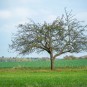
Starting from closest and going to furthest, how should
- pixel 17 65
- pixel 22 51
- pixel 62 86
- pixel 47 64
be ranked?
pixel 62 86, pixel 22 51, pixel 17 65, pixel 47 64

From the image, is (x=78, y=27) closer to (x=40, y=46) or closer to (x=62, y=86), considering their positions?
(x=40, y=46)

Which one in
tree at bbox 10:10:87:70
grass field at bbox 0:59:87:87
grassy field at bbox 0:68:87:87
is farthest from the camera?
tree at bbox 10:10:87:70

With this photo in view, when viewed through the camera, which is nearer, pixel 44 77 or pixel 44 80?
pixel 44 80

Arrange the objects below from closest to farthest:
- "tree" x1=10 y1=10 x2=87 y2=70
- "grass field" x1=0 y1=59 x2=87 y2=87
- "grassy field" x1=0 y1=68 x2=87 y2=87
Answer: "grassy field" x1=0 y1=68 x2=87 y2=87 → "grass field" x1=0 y1=59 x2=87 y2=87 → "tree" x1=10 y1=10 x2=87 y2=70

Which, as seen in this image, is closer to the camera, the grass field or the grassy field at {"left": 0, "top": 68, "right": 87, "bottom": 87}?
the grassy field at {"left": 0, "top": 68, "right": 87, "bottom": 87}

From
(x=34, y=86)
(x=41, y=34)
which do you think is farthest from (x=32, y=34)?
(x=34, y=86)

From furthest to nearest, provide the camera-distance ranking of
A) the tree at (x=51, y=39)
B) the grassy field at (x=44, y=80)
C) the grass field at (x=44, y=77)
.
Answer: the tree at (x=51, y=39) < the grass field at (x=44, y=77) < the grassy field at (x=44, y=80)

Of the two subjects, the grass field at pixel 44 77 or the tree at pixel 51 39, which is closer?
the grass field at pixel 44 77

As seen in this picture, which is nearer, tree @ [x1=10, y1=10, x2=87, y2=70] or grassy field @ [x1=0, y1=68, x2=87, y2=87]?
grassy field @ [x1=0, y1=68, x2=87, y2=87]

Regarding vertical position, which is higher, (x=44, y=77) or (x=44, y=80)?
(x=44, y=77)

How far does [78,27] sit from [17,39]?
1045cm

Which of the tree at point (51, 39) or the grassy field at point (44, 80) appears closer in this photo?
the grassy field at point (44, 80)

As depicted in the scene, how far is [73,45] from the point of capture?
169 feet

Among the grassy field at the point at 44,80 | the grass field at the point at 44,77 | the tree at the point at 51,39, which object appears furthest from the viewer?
the tree at the point at 51,39
